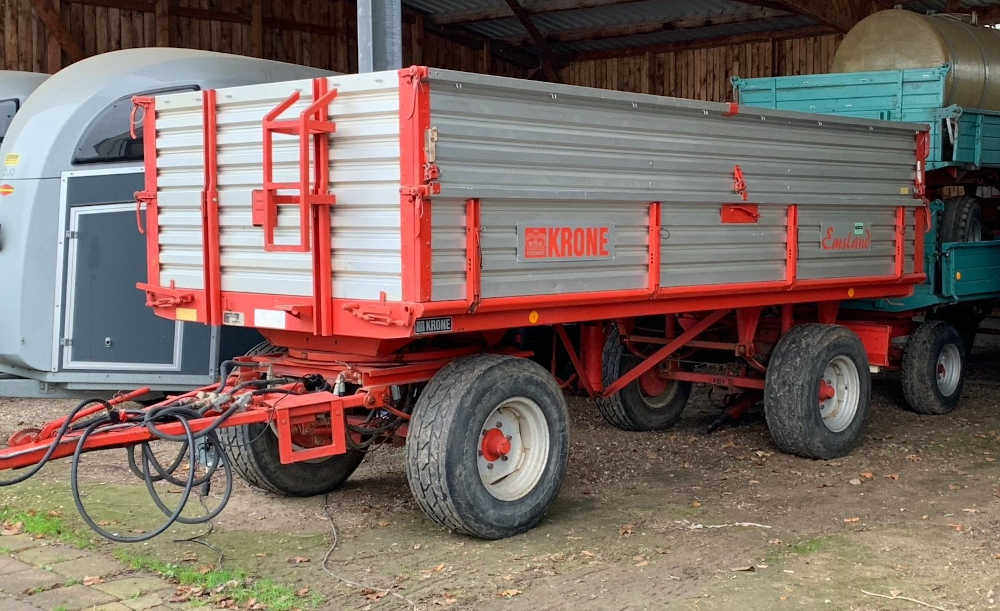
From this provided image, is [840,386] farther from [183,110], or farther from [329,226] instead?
[183,110]

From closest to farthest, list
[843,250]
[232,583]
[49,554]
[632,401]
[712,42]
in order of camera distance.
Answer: [232,583]
[49,554]
[843,250]
[632,401]
[712,42]

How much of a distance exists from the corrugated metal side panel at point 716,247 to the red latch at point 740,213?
0.03m

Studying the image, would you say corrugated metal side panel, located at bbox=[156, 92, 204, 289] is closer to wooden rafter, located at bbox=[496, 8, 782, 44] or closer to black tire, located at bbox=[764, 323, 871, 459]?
black tire, located at bbox=[764, 323, 871, 459]

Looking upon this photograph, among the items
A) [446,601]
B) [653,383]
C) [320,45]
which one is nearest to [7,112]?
[653,383]

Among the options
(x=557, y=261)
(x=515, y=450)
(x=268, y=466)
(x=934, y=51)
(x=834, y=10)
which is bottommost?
(x=268, y=466)

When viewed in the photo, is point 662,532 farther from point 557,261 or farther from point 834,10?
point 834,10

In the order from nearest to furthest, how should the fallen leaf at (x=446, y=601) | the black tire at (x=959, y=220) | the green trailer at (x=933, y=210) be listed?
the fallen leaf at (x=446, y=601), the green trailer at (x=933, y=210), the black tire at (x=959, y=220)

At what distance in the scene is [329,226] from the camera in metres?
5.68

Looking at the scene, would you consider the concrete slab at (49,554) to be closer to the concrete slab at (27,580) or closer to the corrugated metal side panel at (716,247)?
the concrete slab at (27,580)

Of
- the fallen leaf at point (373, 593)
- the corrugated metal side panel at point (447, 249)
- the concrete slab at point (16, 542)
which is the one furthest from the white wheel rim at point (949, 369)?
the concrete slab at point (16, 542)

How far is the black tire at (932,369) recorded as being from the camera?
31.6 ft

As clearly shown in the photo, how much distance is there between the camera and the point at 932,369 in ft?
31.7

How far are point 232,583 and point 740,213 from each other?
3.77 meters

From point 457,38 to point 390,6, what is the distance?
1181cm
